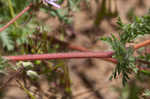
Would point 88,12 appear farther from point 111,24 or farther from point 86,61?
point 86,61

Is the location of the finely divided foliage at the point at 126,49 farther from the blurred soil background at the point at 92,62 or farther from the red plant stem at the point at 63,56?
the blurred soil background at the point at 92,62

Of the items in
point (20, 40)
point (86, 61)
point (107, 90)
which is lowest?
point (107, 90)

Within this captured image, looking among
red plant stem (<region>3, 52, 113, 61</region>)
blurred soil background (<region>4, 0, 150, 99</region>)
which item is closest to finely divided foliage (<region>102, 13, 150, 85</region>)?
red plant stem (<region>3, 52, 113, 61</region>)

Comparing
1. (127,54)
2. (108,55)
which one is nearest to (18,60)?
(108,55)

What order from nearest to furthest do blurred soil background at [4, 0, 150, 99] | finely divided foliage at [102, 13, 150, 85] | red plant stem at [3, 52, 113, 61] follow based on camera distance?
finely divided foliage at [102, 13, 150, 85] → red plant stem at [3, 52, 113, 61] → blurred soil background at [4, 0, 150, 99]

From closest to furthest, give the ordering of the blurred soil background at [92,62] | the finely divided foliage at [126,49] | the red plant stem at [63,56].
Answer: the finely divided foliage at [126,49], the red plant stem at [63,56], the blurred soil background at [92,62]

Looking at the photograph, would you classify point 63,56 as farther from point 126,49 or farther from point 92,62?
point 92,62

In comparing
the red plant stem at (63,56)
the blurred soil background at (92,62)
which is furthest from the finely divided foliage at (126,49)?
the blurred soil background at (92,62)

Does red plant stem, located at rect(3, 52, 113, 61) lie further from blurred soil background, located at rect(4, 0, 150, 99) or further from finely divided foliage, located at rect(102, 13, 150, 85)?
blurred soil background, located at rect(4, 0, 150, 99)
